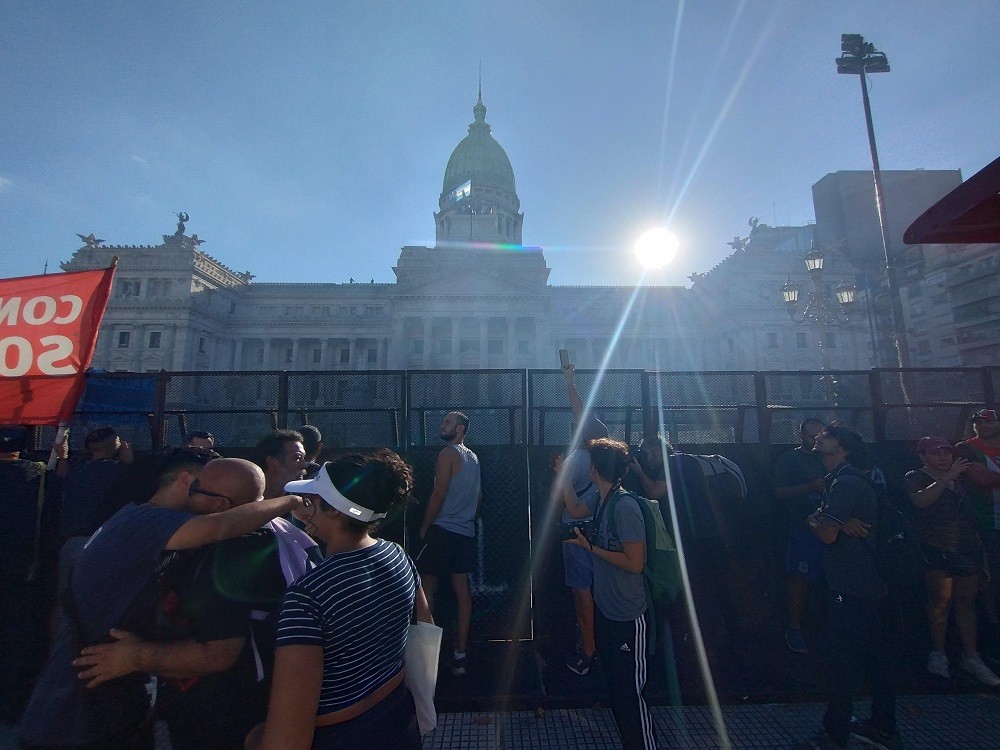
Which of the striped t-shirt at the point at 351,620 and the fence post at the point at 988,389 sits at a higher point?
the fence post at the point at 988,389

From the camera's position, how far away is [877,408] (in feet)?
19.9

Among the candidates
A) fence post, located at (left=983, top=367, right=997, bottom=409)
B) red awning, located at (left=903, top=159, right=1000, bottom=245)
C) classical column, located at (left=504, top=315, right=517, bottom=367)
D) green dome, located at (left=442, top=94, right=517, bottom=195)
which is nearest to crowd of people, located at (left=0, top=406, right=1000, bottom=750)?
fence post, located at (left=983, top=367, right=997, bottom=409)

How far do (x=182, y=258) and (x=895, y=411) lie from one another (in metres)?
59.0

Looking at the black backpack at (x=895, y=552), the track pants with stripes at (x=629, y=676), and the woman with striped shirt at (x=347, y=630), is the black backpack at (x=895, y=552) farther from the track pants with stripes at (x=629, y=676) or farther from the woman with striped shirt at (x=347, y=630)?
the woman with striped shirt at (x=347, y=630)

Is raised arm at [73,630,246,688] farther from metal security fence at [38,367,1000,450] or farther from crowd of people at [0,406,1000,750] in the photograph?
metal security fence at [38,367,1000,450]

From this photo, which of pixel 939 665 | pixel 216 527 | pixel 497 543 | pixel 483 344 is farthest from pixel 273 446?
pixel 483 344

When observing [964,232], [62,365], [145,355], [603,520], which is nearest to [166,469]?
[603,520]

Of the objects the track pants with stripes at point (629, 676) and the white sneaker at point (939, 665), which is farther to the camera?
the white sneaker at point (939, 665)

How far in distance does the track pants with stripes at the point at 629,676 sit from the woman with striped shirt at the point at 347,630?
1.61 metres

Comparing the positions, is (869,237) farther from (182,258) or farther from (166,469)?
(182,258)

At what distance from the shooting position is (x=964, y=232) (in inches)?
128

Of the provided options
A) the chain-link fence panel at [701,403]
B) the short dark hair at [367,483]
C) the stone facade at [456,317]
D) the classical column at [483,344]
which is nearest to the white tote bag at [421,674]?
the short dark hair at [367,483]

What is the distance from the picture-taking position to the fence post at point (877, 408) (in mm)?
6012

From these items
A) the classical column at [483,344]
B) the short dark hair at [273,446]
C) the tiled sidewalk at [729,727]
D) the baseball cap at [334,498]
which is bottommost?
the tiled sidewalk at [729,727]
